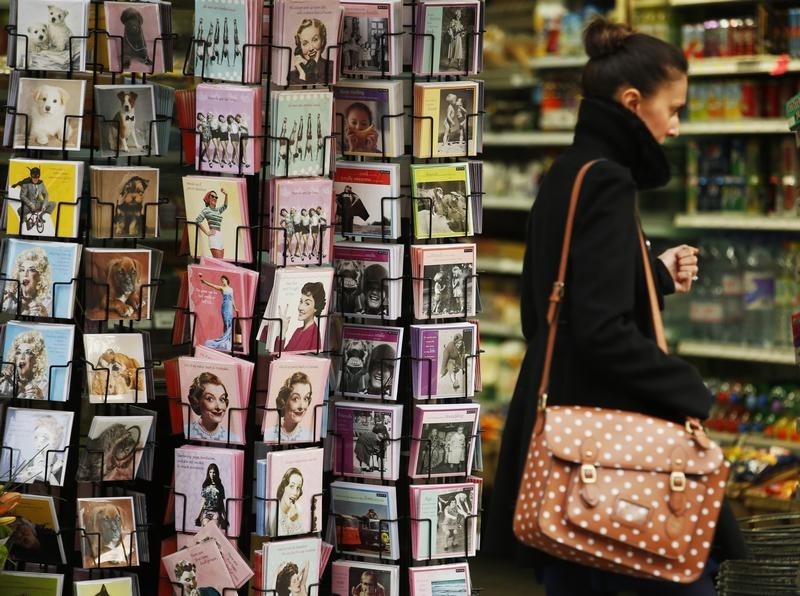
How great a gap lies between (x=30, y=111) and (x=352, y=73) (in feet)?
2.41

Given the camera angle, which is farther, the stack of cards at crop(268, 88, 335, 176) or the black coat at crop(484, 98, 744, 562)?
the stack of cards at crop(268, 88, 335, 176)

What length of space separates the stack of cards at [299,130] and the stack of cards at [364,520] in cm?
74

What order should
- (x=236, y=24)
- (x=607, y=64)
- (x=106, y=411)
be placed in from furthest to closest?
(x=106, y=411)
(x=236, y=24)
(x=607, y=64)

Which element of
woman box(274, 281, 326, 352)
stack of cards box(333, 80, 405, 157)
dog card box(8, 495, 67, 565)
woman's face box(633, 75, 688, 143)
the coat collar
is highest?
stack of cards box(333, 80, 405, 157)

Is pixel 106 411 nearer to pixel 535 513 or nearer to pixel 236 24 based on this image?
pixel 236 24

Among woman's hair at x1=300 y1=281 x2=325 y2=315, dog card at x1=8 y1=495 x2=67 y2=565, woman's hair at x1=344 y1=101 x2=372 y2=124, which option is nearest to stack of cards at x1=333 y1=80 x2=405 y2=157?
woman's hair at x1=344 y1=101 x2=372 y2=124

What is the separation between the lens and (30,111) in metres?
2.87

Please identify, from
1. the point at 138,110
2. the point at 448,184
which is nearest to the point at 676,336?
the point at 448,184

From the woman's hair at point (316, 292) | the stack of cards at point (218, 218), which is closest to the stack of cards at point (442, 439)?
the woman's hair at point (316, 292)

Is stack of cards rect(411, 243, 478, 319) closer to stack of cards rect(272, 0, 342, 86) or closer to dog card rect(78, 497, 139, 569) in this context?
stack of cards rect(272, 0, 342, 86)

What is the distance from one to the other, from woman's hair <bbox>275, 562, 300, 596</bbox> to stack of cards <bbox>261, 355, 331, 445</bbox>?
0.28 m

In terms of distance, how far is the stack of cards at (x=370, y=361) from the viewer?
290cm

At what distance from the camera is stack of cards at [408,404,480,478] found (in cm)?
291

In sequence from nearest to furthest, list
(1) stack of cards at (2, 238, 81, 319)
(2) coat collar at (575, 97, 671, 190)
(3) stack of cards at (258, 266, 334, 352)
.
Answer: (2) coat collar at (575, 97, 671, 190), (3) stack of cards at (258, 266, 334, 352), (1) stack of cards at (2, 238, 81, 319)
